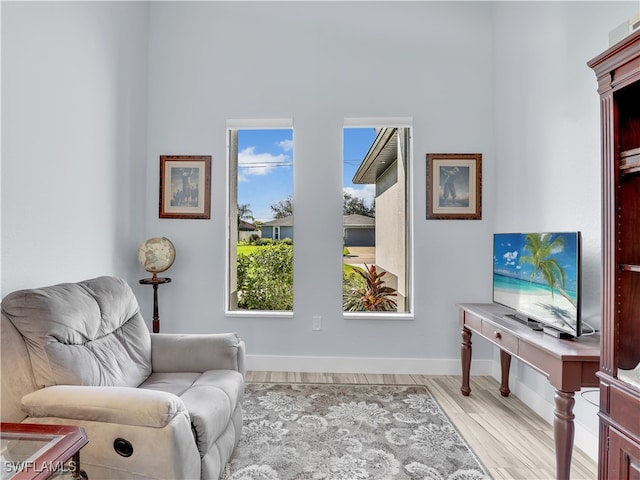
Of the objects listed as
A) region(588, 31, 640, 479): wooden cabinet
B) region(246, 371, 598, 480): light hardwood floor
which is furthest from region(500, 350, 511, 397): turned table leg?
region(588, 31, 640, 479): wooden cabinet

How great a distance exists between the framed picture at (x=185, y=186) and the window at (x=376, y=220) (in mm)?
1299

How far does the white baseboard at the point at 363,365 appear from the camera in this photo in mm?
3383

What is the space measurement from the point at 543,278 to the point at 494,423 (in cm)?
105

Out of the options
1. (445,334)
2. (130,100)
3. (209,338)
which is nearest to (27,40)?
(130,100)

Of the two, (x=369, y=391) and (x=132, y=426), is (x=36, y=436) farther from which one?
(x=369, y=391)

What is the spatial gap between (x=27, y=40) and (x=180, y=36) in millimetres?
1667

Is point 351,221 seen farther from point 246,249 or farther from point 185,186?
point 185,186

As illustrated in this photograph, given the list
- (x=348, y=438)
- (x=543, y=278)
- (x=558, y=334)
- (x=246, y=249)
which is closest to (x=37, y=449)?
(x=348, y=438)

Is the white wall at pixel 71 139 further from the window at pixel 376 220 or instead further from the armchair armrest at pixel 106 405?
the window at pixel 376 220

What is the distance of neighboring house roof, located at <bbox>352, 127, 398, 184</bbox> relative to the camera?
11.6 ft

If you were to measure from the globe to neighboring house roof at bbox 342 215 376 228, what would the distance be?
160 centimetres

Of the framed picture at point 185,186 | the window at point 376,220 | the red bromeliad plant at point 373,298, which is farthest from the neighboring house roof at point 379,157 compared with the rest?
the framed picture at point 185,186

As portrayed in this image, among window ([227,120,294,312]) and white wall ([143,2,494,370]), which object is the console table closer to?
white wall ([143,2,494,370])

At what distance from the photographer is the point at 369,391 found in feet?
9.75
